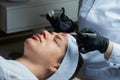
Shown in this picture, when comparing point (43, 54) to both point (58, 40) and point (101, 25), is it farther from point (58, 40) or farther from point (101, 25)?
point (101, 25)

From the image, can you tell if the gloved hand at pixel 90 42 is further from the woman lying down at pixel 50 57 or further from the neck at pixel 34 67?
the neck at pixel 34 67

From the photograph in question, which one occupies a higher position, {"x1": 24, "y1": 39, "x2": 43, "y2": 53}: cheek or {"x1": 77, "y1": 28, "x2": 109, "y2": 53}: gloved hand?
{"x1": 77, "y1": 28, "x2": 109, "y2": 53}: gloved hand

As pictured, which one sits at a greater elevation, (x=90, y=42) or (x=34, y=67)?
(x=90, y=42)

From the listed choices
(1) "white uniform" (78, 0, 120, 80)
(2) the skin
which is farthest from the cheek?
(1) "white uniform" (78, 0, 120, 80)

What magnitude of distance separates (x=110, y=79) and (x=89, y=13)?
0.39 metres

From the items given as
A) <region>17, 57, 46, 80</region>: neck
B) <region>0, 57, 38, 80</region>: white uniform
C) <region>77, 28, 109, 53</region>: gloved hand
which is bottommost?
<region>17, 57, 46, 80</region>: neck

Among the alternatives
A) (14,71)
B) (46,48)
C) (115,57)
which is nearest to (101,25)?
(115,57)

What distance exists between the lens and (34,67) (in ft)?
3.82

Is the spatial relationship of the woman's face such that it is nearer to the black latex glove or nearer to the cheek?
Answer: the cheek

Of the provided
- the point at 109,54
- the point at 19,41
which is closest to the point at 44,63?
the point at 109,54

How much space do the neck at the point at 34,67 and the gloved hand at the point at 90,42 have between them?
21 centimetres

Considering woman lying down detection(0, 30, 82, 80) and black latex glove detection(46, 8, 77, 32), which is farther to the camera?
black latex glove detection(46, 8, 77, 32)

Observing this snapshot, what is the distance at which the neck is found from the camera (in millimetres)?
1156

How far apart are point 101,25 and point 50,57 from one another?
36 centimetres
